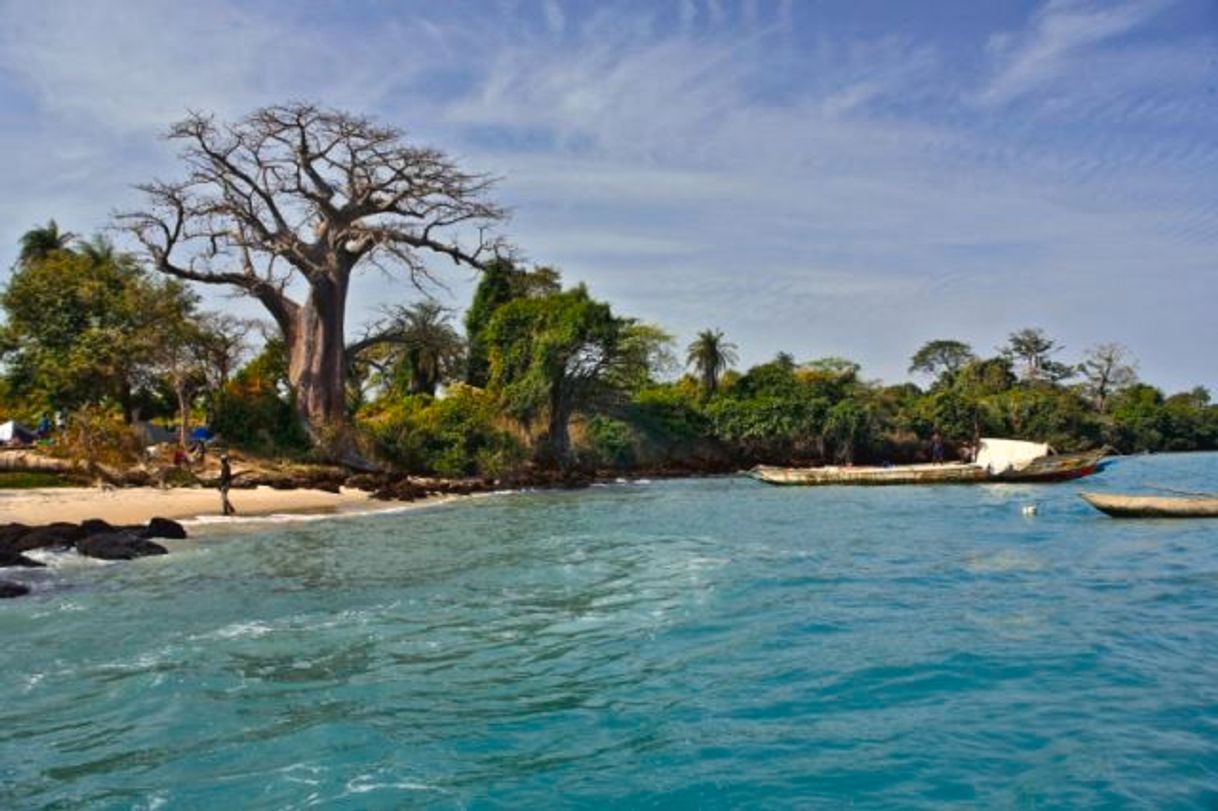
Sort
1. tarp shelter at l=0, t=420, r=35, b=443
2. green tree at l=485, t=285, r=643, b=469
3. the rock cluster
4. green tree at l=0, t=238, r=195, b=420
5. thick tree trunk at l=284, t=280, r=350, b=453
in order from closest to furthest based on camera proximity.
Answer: the rock cluster < green tree at l=0, t=238, r=195, b=420 < tarp shelter at l=0, t=420, r=35, b=443 < thick tree trunk at l=284, t=280, r=350, b=453 < green tree at l=485, t=285, r=643, b=469

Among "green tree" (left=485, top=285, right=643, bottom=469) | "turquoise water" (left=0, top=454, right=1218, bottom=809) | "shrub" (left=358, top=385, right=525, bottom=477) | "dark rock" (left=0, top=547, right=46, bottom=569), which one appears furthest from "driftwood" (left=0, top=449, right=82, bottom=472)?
"green tree" (left=485, top=285, right=643, bottom=469)

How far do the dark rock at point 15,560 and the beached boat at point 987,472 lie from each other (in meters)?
30.9

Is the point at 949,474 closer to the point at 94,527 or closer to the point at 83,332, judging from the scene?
the point at 94,527

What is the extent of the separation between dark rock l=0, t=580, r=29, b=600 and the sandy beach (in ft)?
24.8

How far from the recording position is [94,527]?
60.4 ft

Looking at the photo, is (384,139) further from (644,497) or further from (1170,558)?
(1170,558)

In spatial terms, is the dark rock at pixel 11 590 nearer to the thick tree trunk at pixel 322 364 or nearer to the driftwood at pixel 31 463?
the driftwood at pixel 31 463

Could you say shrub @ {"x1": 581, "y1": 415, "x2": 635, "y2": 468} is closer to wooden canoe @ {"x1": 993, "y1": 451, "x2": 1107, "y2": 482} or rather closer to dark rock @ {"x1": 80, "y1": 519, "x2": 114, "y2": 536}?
wooden canoe @ {"x1": 993, "y1": 451, "x2": 1107, "y2": 482}

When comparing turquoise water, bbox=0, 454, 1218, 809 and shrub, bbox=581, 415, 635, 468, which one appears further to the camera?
shrub, bbox=581, 415, 635, 468

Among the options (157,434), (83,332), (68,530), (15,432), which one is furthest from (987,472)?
(15,432)

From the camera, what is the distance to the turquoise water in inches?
249

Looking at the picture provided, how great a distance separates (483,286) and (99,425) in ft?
86.6

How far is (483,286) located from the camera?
2063 inches

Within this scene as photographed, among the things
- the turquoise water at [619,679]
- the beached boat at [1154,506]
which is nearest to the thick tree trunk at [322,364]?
the turquoise water at [619,679]
